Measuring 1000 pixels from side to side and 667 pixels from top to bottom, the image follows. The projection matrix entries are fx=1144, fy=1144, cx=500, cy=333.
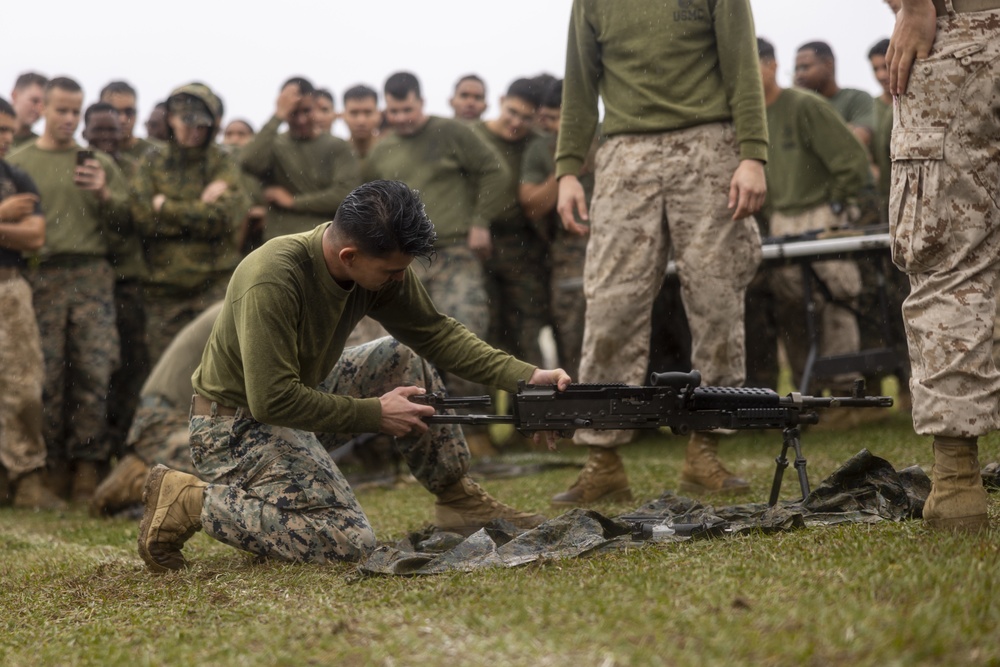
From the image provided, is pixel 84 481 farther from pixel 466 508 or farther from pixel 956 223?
pixel 956 223

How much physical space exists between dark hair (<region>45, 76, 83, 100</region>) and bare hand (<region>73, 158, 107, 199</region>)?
566 mm

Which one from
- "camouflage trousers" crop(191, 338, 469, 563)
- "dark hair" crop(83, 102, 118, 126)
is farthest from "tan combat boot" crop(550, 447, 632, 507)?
"dark hair" crop(83, 102, 118, 126)

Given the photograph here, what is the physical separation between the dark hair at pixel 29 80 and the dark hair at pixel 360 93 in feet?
8.43

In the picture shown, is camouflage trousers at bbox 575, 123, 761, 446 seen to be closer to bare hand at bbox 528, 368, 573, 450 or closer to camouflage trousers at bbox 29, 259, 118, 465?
bare hand at bbox 528, 368, 573, 450

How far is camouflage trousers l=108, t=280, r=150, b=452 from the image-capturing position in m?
8.70

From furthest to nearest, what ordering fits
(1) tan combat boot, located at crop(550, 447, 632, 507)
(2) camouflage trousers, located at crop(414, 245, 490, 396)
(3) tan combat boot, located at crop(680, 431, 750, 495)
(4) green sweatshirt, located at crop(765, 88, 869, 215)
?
(4) green sweatshirt, located at crop(765, 88, 869, 215), (2) camouflage trousers, located at crop(414, 245, 490, 396), (1) tan combat boot, located at crop(550, 447, 632, 507), (3) tan combat boot, located at crop(680, 431, 750, 495)

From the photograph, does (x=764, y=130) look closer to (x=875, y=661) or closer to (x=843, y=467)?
(x=843, y=467)

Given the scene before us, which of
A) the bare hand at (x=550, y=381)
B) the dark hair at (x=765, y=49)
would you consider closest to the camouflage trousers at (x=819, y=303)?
the dark hair at (x=765, y=49)

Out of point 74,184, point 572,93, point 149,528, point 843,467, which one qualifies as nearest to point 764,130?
point 572,93

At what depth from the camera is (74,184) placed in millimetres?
8258

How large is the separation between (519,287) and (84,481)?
361cm

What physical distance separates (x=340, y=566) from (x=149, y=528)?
80 centimetres

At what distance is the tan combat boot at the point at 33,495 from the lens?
7539 mm

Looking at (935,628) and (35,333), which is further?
(35,333)
